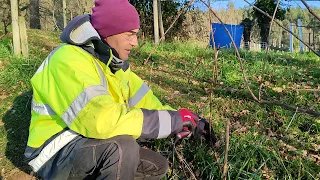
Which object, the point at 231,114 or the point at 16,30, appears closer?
the point at 231,114

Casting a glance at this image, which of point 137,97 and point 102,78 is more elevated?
point 102,78

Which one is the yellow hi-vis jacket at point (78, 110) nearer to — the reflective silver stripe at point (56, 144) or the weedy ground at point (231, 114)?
the reflective silver stripe at point (56, 144)

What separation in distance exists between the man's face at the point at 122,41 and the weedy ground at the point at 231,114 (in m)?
0.61

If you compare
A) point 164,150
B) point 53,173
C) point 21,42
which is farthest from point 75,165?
point 21,42

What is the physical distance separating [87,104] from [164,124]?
46cm

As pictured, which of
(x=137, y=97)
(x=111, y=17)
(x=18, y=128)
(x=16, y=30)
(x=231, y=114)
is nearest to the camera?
(x=111, y=17)

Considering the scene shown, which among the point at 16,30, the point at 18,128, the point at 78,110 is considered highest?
the point at 16,30

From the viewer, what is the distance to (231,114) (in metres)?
3.55

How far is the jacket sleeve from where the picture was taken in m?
1.74

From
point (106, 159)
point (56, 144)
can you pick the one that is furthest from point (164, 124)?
point (56, 144)

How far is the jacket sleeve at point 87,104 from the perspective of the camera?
1.74 meters

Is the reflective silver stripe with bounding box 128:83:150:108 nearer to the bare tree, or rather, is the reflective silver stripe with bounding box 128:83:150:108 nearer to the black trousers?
the black trousers

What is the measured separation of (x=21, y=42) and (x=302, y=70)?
13.7 feet

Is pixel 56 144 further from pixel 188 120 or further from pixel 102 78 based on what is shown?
pixel 188 120
